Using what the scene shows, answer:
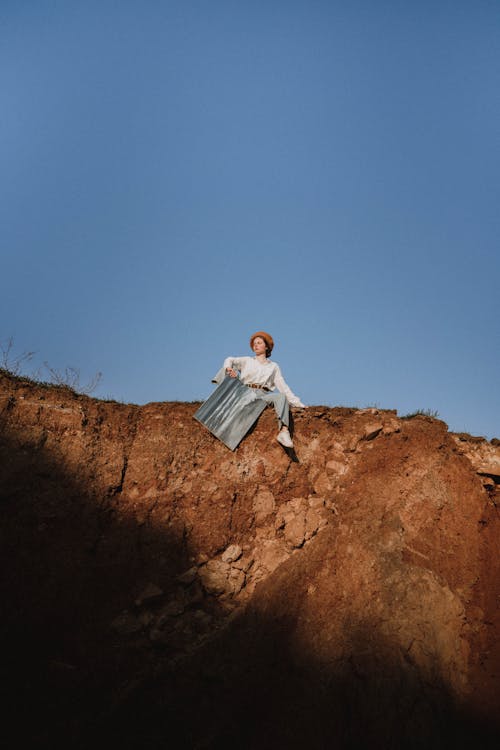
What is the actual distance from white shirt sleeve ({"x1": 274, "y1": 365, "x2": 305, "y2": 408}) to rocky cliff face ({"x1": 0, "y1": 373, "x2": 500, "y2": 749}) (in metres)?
0.28

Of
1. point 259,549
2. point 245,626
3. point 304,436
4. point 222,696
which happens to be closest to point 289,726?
point 222,696

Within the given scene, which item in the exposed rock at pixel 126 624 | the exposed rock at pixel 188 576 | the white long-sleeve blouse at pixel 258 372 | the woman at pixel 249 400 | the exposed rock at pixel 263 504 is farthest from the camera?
the white long-sleeve blouse at pixel 258 372

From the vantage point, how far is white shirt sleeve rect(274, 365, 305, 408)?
23.1 feet

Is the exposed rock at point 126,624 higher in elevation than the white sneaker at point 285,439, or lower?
lower

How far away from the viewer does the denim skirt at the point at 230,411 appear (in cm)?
697

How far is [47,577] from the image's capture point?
5.74 metres

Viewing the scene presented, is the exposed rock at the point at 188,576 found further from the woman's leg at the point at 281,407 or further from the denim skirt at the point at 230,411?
the woman's leg at the point at 281,407

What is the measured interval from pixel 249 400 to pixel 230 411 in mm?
365

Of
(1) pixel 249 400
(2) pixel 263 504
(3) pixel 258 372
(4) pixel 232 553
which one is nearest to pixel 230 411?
(1) pixel 249 400

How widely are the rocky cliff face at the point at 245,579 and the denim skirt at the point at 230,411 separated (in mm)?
214

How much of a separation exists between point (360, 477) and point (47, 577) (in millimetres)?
4708

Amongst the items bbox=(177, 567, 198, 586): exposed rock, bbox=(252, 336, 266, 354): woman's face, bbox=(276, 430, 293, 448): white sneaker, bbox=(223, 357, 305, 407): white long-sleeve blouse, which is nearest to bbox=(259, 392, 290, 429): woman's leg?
Result: bbox=(276, 430, 293, 448): white sneaker

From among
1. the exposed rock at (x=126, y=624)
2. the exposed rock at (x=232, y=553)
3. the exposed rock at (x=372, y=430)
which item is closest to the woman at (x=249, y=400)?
the exposed rock at (x=372, y=430)

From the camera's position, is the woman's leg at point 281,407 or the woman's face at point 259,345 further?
the woman's face at point 259,345
